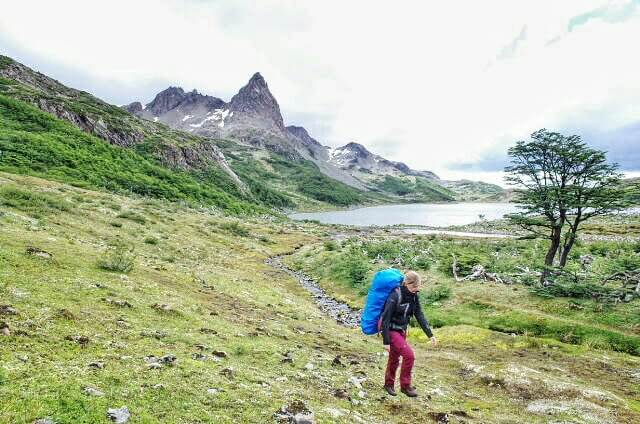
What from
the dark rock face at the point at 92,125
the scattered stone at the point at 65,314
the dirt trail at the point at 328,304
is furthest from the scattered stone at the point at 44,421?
the dark rock face at the point at 92,125

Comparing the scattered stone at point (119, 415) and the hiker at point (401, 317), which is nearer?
the scattered stone at point (119, 415)

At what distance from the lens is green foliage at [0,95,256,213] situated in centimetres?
7750

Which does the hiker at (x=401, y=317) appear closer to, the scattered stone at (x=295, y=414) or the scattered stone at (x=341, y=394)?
the scattered stone at (x=341, y=394)

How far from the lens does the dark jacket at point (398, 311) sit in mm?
11375

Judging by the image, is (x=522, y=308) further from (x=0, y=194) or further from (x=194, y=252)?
(x=0, y=194)

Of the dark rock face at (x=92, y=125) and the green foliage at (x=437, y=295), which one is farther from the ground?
the dark rock face at (x=92, y=125)

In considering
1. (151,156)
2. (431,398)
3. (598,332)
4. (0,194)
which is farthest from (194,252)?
(151,156)

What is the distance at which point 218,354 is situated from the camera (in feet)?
41.4

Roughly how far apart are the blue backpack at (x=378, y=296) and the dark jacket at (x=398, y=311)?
0.60ft

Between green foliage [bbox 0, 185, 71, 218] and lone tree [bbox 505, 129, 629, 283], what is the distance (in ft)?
132

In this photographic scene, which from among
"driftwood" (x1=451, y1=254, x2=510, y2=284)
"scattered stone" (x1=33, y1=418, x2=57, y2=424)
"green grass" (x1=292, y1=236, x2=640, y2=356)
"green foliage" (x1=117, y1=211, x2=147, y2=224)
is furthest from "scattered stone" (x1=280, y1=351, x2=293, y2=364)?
"green foliage" (x1=117, y1=211, x2=147, y2=224)

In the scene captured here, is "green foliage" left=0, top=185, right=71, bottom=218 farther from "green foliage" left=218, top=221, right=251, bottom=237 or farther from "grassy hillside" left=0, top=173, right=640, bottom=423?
"green foliage" left=218, top=221, right=251, bottom=237

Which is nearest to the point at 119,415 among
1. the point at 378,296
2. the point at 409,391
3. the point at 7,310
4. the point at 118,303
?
the point at 7,310

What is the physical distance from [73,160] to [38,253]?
3357 inches
